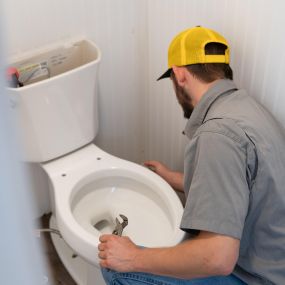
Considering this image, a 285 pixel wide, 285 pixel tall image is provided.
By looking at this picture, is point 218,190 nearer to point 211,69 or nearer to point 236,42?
point 211,69

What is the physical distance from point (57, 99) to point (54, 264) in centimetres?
63

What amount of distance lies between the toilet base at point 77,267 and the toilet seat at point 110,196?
14 centimetres

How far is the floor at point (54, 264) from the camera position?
5.08 ft

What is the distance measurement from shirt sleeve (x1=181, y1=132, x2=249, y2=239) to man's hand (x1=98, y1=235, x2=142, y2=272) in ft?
0.65

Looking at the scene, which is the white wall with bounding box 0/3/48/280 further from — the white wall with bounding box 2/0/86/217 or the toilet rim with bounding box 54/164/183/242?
the white wall with bounding box 2/0/86/217

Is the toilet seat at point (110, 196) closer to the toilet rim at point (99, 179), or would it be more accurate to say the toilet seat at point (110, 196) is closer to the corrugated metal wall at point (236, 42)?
the toilet rim at point (99, 179)

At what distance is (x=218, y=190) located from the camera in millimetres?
960

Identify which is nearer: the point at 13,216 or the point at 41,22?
the point at 13,216

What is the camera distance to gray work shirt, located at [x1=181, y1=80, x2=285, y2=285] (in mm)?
959

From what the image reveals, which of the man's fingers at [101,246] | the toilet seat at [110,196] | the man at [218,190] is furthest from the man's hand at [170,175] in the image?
the man's fingers at [101,246]

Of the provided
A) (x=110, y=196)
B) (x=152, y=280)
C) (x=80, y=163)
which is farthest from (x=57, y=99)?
(x=152, y=280)

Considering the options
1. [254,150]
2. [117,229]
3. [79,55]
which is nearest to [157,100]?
[79,55]

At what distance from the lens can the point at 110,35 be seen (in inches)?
61.6

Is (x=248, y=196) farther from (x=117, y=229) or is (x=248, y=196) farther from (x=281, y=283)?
(x=117, y=229)
